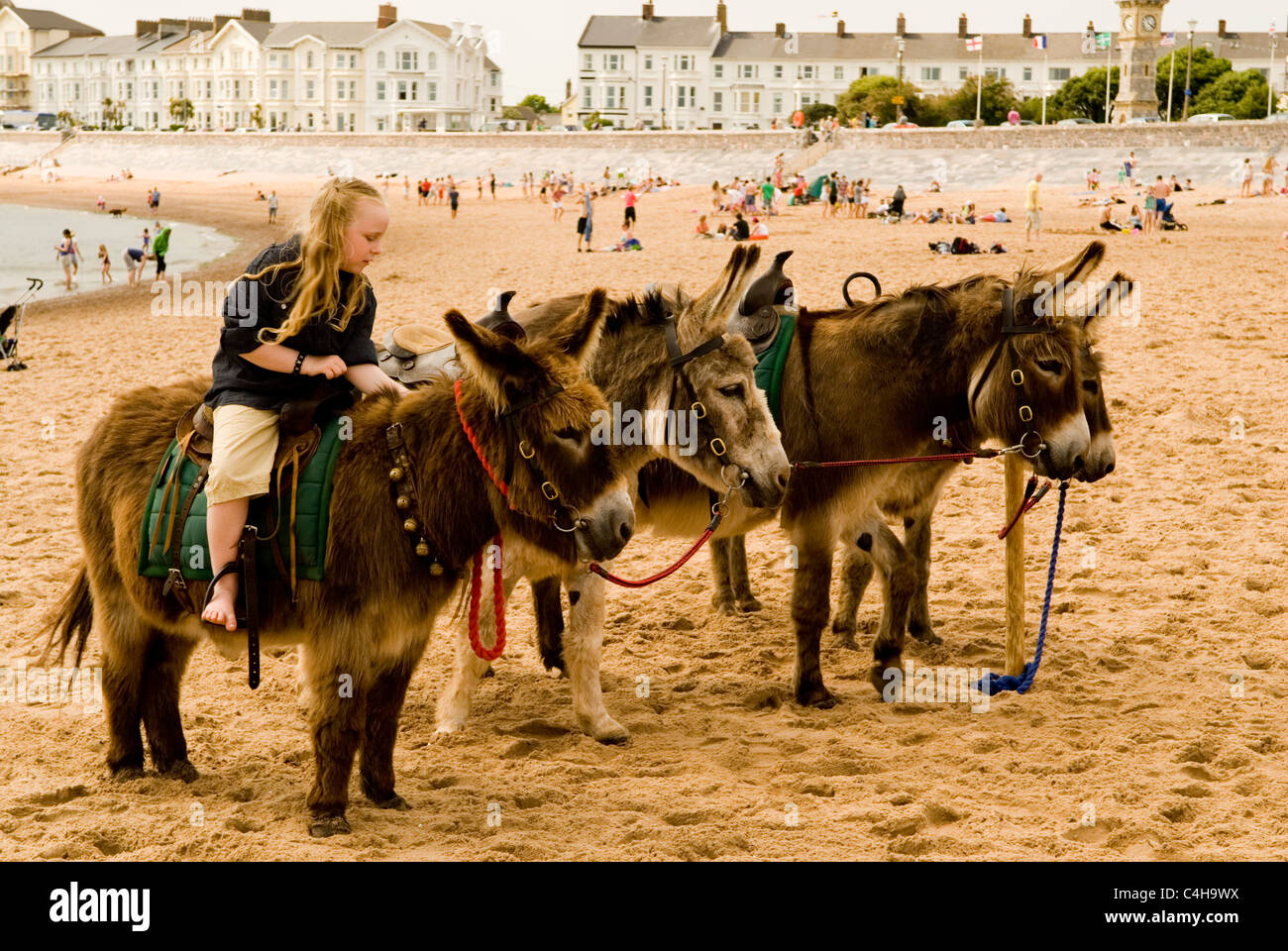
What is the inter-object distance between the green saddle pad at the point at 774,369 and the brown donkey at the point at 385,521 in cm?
198

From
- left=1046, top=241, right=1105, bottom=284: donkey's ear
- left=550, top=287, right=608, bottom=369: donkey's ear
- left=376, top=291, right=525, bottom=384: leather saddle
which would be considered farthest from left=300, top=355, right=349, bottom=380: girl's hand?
left=1046, top=241, right=1105, bottom=284: donkey's ear

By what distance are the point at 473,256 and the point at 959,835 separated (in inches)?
1342

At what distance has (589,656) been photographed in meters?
6.68

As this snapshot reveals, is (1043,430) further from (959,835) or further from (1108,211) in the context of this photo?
(1108,211)

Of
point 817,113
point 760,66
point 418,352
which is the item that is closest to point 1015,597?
point 418,352

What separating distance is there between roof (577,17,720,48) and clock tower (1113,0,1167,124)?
145 feet

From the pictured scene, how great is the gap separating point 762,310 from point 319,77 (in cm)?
13998

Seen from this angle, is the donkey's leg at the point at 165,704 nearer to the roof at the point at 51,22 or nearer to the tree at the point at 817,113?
the tree at the point at 817,113

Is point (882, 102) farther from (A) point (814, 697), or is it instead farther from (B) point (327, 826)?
(B) point (327, 826)

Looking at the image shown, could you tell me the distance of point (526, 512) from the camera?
4879mm

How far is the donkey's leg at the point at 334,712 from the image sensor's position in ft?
16.3

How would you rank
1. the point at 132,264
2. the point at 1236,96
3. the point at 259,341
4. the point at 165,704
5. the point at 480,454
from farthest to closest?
1. the point at 1236,96
2. the point at 132,264
3. the point at 165,704
4. the point at 259,341
5. the point at 480,454

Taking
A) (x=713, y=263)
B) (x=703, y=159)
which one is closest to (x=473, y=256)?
(x=713, y=263)

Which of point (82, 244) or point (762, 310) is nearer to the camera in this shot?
point (762, 310)
